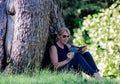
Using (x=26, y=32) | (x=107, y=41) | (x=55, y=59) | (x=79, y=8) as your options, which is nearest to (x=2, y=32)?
(x=26, y=32)

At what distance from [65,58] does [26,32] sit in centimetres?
108

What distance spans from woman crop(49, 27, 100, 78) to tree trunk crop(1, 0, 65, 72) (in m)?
0.39

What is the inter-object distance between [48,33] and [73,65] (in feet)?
2.40

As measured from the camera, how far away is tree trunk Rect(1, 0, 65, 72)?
7.62m

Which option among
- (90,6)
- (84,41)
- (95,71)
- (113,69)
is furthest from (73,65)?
(90,6)

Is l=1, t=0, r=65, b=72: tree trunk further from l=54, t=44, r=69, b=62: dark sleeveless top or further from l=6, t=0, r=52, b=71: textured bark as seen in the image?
l=54, t=44, r=69, b=62: dark sleeveless top

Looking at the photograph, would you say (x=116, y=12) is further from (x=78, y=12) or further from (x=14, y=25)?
(x=78, y=12)

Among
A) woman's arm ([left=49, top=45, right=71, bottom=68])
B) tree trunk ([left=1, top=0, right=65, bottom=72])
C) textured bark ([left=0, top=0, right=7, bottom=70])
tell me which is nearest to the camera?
tree trunk ([left=1, top=0, right=65, bottom=72])

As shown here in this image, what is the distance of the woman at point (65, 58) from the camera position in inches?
321

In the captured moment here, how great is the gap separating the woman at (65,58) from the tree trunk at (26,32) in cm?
39

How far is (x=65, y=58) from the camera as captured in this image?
8.35 m

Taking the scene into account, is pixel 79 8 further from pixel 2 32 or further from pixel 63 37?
pixel 2 32

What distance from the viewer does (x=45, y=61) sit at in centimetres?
836

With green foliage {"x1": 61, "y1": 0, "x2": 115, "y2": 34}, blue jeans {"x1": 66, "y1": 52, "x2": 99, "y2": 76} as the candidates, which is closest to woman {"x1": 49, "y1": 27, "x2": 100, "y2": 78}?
blue jeans {"x1": 66, "y1": 52, "x2": 99, "y2": 76}
